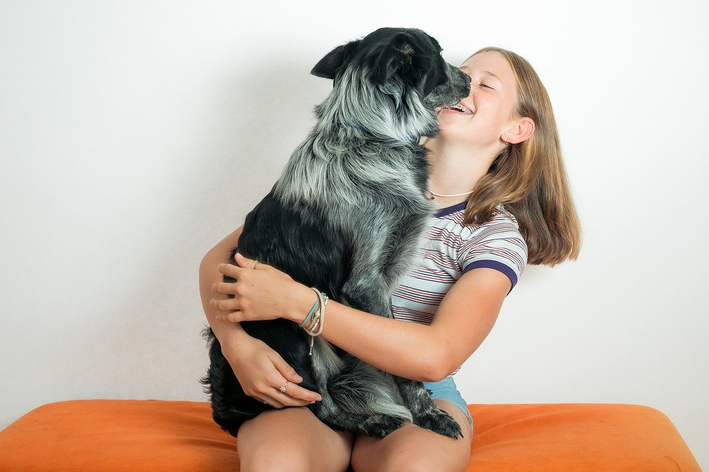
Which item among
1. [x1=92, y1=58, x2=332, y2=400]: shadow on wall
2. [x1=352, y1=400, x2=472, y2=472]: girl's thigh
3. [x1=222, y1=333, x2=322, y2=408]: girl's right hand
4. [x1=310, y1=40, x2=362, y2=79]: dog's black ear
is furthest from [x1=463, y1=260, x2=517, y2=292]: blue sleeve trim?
[x1=92, y1=58, x2=332, y2=400]: shadow on wall

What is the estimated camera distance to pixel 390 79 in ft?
6.68

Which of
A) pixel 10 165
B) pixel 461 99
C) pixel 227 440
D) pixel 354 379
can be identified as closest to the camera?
pixel 354 379

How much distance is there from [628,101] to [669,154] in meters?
0.31

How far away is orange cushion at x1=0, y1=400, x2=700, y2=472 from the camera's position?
214 cm

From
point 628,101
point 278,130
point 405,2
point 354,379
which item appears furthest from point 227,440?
point 628,101

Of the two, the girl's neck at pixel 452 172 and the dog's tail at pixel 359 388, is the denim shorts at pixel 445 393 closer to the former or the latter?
the dog's tail at pixel 359 388

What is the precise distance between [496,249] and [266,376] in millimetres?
847

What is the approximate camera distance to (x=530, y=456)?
2.17 meters

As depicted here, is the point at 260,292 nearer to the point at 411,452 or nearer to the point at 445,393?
the point at 411,452

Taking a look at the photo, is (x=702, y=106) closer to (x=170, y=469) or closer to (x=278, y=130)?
(x=278, y=130)

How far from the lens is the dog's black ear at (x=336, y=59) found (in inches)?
83.6

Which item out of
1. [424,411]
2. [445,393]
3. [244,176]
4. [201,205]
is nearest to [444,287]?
[445,393]

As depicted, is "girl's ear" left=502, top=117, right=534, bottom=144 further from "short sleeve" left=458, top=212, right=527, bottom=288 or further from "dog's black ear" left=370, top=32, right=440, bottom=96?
"dog's black ear" left=370, top=32, right=440, bottom=96

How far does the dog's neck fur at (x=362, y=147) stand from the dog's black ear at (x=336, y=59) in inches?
3.4
